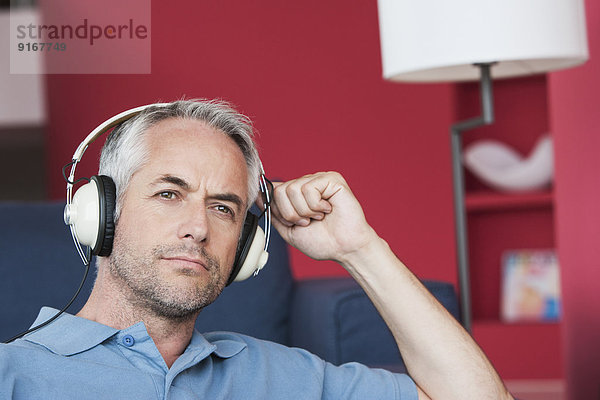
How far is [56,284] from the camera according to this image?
173cm

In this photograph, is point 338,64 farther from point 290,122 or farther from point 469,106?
point 469,106

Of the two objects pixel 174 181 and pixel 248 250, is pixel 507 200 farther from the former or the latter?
pixel 174 181

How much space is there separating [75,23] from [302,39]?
3.57 feet

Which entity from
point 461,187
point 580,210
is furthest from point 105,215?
point 580,210

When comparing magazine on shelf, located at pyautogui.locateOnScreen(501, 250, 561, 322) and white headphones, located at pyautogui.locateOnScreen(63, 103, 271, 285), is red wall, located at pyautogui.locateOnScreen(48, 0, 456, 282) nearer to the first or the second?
magazine on shelf, located at pyautogui.locateOnScreen(501, 250, 561, 322)

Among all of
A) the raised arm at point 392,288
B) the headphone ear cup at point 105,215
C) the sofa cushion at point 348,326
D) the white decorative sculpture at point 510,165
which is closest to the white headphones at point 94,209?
→ the headphone ear cup at point 105,215

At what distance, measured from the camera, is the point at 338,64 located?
384cm

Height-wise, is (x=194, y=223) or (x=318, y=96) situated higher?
(x=318, y=96)

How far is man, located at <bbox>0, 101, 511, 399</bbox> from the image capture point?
1190mm

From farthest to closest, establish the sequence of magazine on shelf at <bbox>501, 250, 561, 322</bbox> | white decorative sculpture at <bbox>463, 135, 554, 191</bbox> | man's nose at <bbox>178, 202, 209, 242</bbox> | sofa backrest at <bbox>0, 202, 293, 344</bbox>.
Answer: magazine on shelf at <bbox>501, 250, 561, 322</bbox>
white decorative sculpture at <bbox>463, 135, 554, 191</bbox>
sofa backrest at <bbox>0, 202, 293, 344</bbox>
man's nose at <bbox>178, 202, 209, 242</bbox>

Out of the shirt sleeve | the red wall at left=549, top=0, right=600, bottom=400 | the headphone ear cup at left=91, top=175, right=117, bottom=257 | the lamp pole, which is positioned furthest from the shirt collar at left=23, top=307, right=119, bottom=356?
the red wall at left=549, top=0, right=600, bottom=400

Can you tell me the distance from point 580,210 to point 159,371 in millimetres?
1521

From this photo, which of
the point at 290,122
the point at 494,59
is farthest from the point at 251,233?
the point at 290,122

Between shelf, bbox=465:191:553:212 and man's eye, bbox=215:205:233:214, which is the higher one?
shelf, bbox=465:191:553:212
